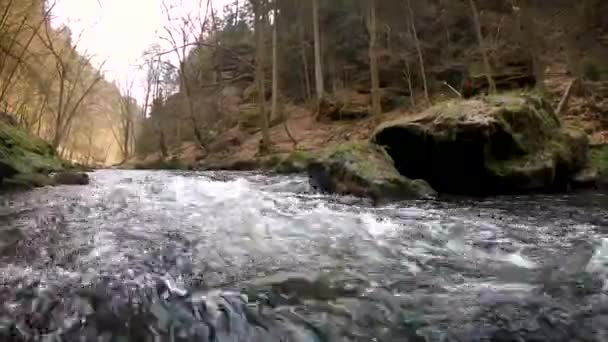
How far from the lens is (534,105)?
8.41 metres

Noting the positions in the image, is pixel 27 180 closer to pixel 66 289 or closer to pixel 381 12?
pixel 66 289

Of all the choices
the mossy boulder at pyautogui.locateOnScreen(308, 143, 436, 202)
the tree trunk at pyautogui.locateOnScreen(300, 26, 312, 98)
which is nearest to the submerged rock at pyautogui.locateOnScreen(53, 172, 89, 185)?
the mossy boulder at pyautogui.locateOnScreen(308, 143, 436, 202)

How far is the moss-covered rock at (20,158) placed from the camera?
26.8ft

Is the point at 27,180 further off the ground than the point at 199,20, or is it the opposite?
the point at 199,20

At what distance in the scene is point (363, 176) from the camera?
7164 millimetres

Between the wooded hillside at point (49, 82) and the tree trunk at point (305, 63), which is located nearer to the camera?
the wooded hillside at point (49, 82)

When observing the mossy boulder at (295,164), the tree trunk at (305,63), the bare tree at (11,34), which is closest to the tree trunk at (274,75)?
the tree trunk at (305,63)

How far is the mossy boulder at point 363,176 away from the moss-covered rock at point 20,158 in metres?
4.95

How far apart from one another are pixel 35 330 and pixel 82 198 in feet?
15.7

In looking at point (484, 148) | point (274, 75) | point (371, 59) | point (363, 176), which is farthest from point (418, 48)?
point (363, 176)

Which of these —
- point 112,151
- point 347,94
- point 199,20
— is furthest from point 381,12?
point 112,151

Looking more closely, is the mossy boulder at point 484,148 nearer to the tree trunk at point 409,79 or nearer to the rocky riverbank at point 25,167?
the rocky riverbank at point 25,167

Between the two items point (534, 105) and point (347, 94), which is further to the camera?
point (347, 94)

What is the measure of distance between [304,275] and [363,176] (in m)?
3.94
